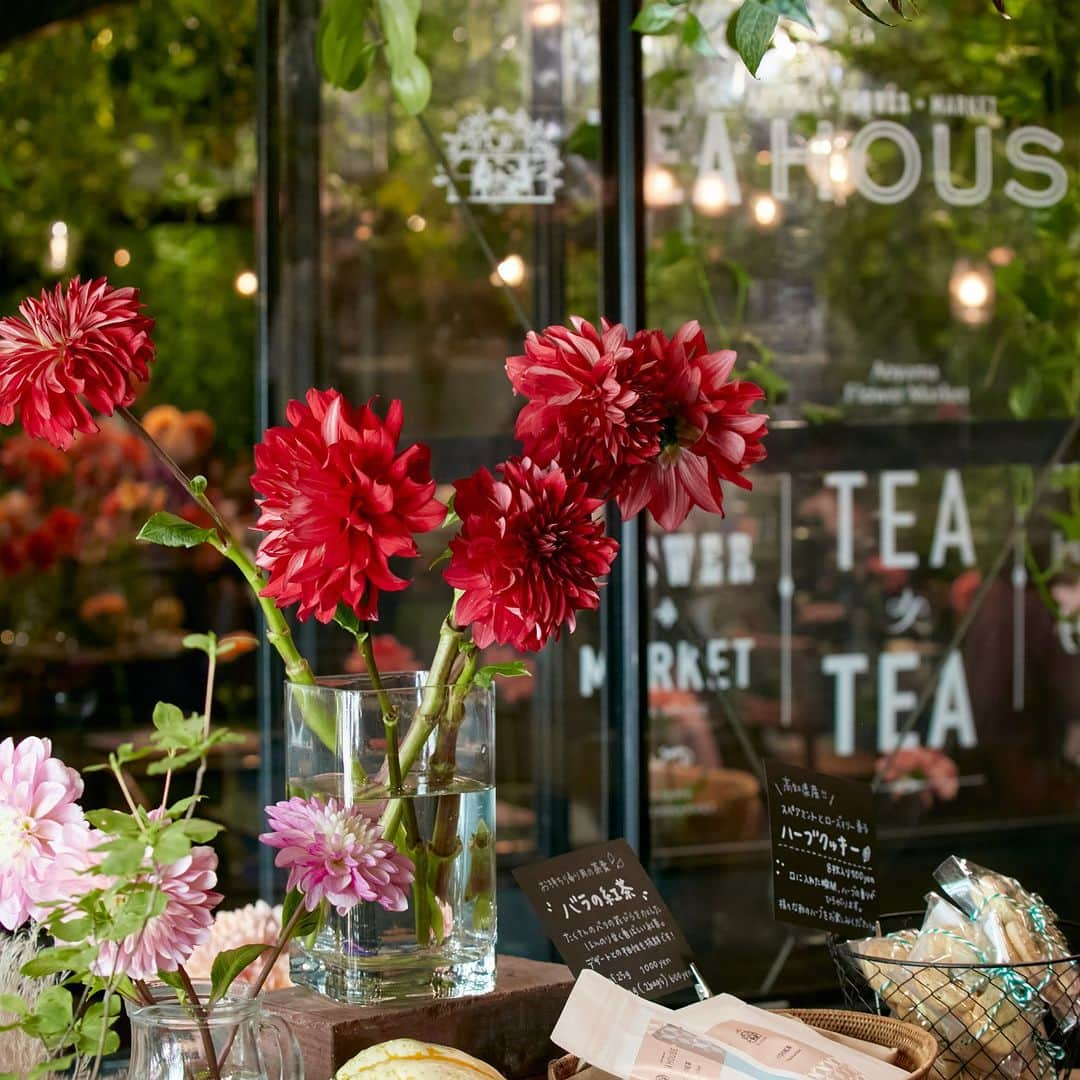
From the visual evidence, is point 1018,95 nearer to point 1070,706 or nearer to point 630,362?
point 1070,706

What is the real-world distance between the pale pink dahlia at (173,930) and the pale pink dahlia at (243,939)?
1.45 feet

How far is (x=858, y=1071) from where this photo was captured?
3.32ft

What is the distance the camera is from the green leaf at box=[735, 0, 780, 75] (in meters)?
1.19

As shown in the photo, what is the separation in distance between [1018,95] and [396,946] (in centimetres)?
229

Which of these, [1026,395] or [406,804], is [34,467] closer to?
[1026,395]

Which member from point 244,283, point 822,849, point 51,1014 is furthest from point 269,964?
point 244,283

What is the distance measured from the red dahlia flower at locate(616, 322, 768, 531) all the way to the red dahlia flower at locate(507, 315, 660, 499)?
0.02 meters

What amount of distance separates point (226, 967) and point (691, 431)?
0.46 m

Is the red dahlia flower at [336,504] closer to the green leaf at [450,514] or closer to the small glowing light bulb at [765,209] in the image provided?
the green leaf at [450,514]

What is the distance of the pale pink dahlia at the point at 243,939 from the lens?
133cm

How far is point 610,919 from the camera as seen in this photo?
4.05 feet

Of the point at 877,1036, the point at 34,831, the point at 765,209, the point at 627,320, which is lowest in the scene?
the point at 877,1036

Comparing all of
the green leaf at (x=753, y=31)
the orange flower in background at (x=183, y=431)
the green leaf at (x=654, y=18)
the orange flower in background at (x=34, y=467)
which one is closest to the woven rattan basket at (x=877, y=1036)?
the green leaf at (x=753, y=31)

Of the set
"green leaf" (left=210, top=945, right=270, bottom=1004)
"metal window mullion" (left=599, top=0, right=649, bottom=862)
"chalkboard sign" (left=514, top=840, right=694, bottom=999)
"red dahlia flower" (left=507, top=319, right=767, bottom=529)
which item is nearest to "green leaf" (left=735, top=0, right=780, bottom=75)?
"red dahlia flower" (left=507, top=319, right=767, bottom=529)
